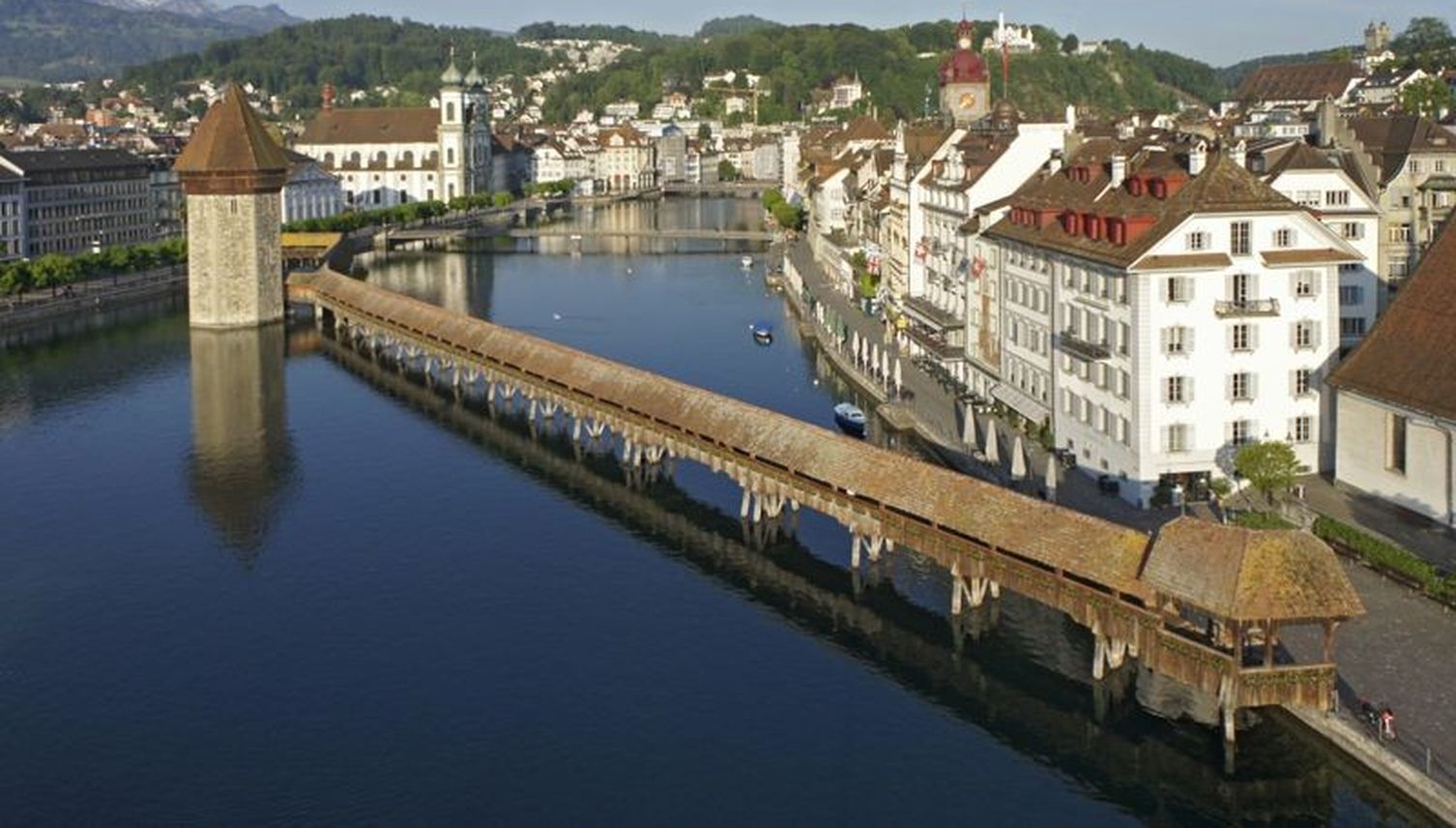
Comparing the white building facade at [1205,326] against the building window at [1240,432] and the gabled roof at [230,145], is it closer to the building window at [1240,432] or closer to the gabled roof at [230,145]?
the building window at [1240,432]

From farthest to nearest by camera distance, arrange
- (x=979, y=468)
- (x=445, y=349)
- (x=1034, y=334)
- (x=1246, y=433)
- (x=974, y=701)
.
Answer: (x=445, y=349)
(x=1034, y=334)
(x=979, y=468)
(x=1246, y=433)
(x=974, y=701)

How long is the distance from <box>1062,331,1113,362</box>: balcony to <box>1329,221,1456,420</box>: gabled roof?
4.84 m

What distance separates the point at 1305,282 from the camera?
1500 inches

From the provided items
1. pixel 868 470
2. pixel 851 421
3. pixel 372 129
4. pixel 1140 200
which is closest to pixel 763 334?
pixel 851 421

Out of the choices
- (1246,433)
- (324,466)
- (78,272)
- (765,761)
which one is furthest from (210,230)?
(765,761)

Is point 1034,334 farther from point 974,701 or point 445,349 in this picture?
point 445,349

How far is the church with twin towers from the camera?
6147 inches

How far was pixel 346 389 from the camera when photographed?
6256cm

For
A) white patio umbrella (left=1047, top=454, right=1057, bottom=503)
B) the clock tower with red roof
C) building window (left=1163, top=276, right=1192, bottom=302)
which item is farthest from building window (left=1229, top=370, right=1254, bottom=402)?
the clock tower with red roof

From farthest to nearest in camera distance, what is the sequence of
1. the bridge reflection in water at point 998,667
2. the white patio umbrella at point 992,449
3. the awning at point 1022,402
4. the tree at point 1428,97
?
the tree at point 1428,97, the awning at point 1022,402, the white patio umbrella at point 992,449, the bridge reflection in water at point 998,667

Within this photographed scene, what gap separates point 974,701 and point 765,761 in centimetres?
435

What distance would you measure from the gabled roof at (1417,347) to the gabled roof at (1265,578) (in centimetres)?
896

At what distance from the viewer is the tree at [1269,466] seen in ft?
113

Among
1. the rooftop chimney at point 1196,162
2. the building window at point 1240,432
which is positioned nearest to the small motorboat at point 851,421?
the rooftop chimney at point 1196,162
